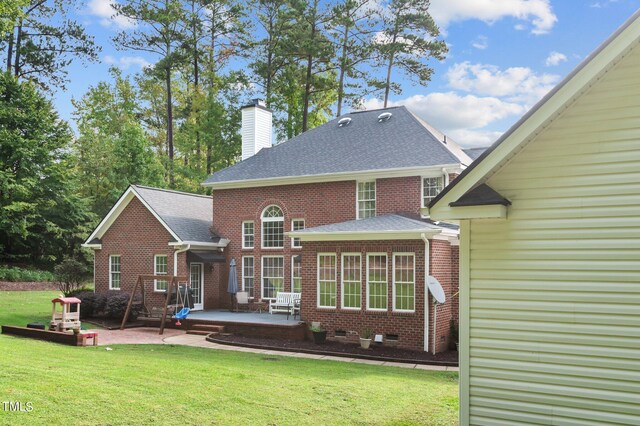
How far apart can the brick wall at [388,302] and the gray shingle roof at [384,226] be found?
44cm

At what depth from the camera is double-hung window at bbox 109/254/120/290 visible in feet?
79.8

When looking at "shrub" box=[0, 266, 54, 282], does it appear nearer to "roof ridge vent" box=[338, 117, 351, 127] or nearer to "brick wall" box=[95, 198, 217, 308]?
"brick wall" box=[95, 198, 217, 308]

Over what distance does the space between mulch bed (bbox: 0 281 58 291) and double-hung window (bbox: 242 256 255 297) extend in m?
10.5

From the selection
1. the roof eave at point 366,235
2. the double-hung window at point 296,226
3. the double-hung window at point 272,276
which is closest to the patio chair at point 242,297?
the double-hung window at point 272,276

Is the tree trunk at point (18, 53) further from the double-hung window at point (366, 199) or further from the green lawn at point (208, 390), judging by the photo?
the green lawn at point (208, 390)

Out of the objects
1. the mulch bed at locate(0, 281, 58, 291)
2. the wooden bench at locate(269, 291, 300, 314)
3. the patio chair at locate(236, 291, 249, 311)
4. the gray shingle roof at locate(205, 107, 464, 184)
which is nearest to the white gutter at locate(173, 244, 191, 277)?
the patio chair at locate(236, 291, 249, 311)

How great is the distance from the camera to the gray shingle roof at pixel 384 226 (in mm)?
16484

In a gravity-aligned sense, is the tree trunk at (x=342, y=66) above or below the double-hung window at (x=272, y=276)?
above

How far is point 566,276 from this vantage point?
235 inches

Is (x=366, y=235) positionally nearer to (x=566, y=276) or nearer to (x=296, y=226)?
(x=296, y=226)

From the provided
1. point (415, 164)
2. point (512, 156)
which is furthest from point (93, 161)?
point (512, 156)

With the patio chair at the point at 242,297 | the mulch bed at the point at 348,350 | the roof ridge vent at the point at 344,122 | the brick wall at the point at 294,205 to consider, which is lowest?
the mulch bed at the point at 348,350

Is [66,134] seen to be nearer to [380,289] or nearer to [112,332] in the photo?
[112,332]

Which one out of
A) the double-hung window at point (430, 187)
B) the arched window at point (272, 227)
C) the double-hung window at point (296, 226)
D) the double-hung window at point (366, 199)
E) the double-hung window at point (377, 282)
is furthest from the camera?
the arched window at point (272, 227)
